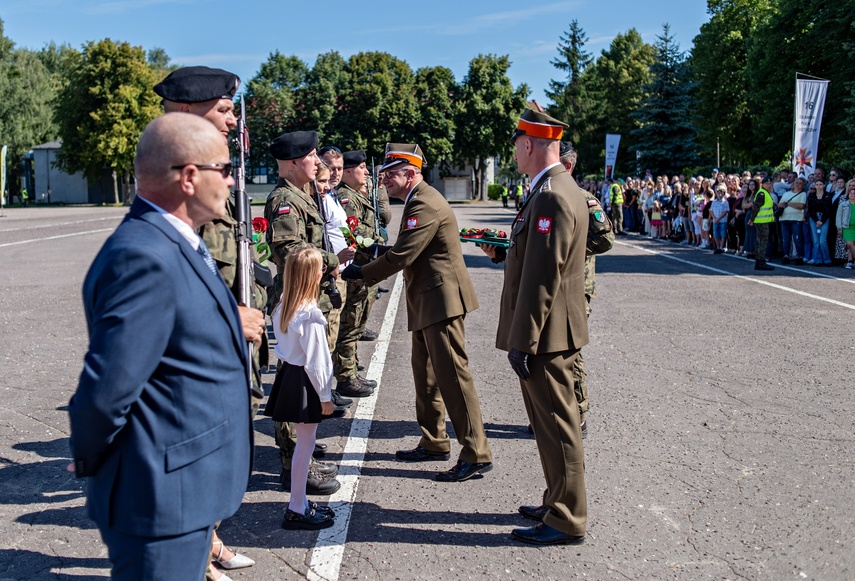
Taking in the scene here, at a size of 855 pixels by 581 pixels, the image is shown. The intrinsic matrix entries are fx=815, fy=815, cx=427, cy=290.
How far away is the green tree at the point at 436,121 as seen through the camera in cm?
6994

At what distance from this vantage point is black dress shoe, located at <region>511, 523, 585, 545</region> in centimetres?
450

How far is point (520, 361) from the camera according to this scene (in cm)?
445

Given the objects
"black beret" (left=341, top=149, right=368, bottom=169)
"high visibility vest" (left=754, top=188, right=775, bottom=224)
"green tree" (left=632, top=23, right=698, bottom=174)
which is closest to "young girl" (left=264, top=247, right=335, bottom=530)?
"black beret" (left=341, top=149, right=368, bottom=169)

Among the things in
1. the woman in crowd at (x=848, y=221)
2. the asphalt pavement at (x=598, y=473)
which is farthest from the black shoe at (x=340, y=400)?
the woman in crowd at (x=848, y=221)

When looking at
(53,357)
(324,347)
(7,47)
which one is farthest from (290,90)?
(324,347)

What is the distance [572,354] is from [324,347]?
144cm

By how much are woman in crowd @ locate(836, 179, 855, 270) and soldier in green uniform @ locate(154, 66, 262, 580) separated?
1583 cm

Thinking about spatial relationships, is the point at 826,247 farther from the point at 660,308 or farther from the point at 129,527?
the point at 129,527

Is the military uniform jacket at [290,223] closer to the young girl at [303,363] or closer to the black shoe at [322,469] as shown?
the young girl at [303,363]

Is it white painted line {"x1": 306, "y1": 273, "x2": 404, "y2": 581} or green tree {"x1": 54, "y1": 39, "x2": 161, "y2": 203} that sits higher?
green tree {"x1": 54, "y1": 39, "x2": 161, "y2": 203}

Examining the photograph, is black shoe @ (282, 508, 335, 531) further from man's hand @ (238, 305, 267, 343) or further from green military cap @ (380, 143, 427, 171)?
green military cap @ (380, 143, 427, 171)

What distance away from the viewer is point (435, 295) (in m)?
5.61

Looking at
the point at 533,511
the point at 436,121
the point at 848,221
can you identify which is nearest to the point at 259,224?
the point at 533,511

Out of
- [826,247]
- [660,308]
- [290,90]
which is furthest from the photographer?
[290,90]
